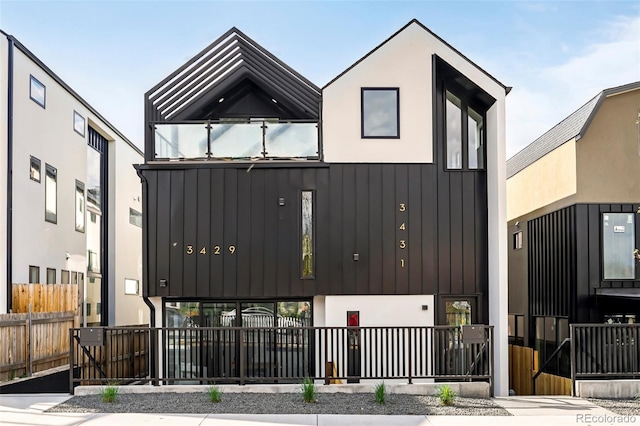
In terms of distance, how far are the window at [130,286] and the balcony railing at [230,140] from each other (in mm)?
13933

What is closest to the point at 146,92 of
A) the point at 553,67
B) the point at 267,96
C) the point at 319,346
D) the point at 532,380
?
the point at 267,96

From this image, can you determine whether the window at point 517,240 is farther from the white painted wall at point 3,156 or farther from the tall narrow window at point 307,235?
the white painted wall at point 3,156

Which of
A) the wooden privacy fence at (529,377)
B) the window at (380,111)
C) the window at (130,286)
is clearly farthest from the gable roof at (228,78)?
the window at (130,286)

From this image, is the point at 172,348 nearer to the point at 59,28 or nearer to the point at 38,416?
the point at 38,416

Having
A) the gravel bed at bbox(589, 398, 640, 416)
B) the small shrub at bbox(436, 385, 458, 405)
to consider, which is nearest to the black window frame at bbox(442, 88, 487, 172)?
the small shrub at bbox(436, 385, 458, 405)

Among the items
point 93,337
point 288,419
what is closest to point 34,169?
point 93,337

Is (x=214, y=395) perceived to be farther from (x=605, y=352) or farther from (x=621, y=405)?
(x=605, y=352)

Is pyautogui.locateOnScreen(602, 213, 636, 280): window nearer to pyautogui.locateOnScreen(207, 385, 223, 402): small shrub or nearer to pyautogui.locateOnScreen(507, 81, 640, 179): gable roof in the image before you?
pyautogui.locateOnScreen(507, 81, 640, 179): gable roof

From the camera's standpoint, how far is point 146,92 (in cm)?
1358

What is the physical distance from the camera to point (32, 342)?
46.6ft

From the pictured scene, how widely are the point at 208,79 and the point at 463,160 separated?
5.58 metres

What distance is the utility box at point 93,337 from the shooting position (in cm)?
A: 1148

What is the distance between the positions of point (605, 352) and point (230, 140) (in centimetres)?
793

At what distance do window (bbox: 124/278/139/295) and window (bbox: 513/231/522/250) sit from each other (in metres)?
14.7
